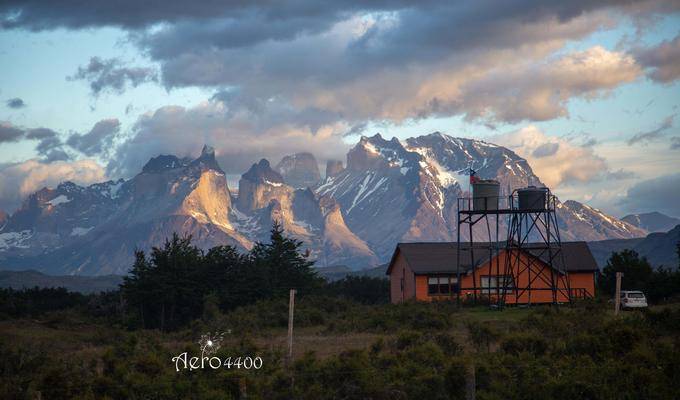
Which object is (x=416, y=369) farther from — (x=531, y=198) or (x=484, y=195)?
(x=531, y=198)

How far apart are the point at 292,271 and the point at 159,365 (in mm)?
42642

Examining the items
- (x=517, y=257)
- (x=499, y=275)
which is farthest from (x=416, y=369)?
(x=499, y=275)

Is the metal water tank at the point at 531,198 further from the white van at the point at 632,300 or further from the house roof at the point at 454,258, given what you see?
the white van at the point at 632,300

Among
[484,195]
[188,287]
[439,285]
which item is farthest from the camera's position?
[188,287]

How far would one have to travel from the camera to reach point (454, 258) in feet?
199

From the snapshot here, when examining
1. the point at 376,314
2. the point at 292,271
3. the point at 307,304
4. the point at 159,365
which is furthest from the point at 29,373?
the point at 292,271

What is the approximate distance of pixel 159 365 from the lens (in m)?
23.3

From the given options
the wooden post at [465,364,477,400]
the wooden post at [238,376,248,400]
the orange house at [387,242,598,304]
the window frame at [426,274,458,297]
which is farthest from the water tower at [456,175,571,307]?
the wooden post at [238,376,248,400]

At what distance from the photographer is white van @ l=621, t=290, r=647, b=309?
156ft

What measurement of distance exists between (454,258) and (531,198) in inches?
389

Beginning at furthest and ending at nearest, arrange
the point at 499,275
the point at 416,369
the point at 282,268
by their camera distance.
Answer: the point at 282,268
the point at 499,275
the point at 416,369

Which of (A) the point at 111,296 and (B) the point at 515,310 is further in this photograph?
(A) the point at 111,296

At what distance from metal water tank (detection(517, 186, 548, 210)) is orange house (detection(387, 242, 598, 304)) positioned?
3531 millimetres

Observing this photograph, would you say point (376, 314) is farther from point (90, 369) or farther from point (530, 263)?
point (90, 369)
